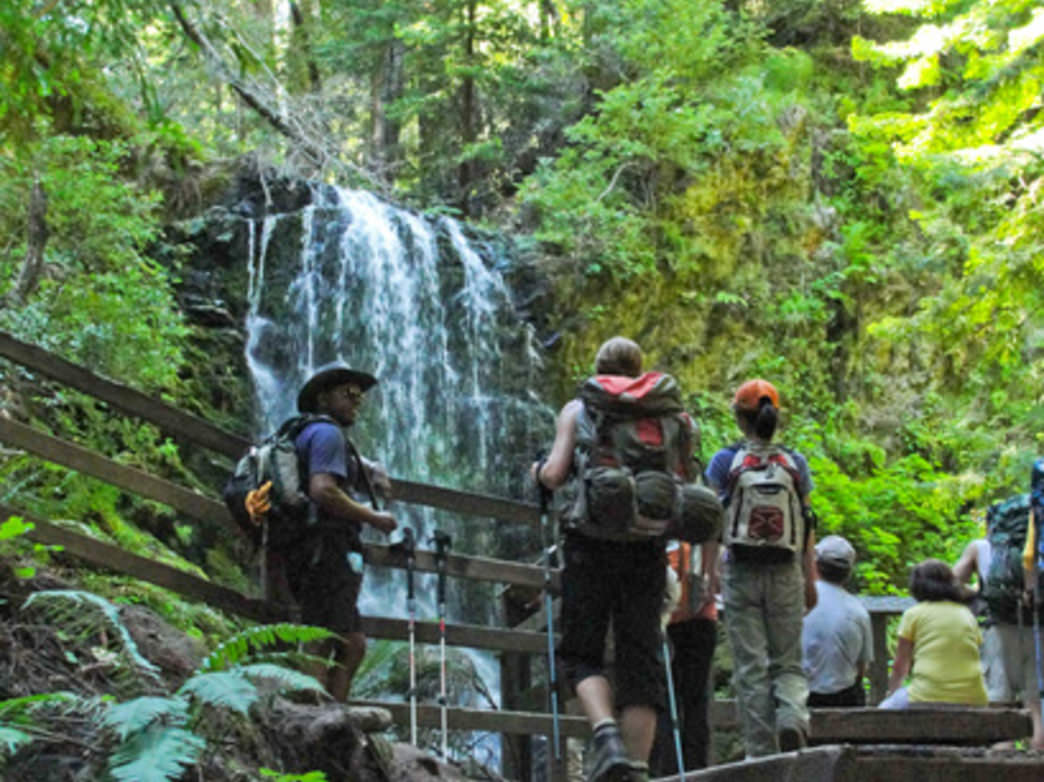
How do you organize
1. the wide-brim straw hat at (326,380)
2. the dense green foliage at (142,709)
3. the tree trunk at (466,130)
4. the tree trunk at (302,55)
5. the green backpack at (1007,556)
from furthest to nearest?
the tree trunk at (302,55), the tree trunk at (466,130), the green backpack at (1007,556), the wide-brim straw hat at (326,380), the dense green foliage at (142,709)

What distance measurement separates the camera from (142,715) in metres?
2.78

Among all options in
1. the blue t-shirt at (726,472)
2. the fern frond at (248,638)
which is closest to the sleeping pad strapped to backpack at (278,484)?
the fern frond at (248,638)

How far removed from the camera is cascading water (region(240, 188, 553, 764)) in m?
15.8

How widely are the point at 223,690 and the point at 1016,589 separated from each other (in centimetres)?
489

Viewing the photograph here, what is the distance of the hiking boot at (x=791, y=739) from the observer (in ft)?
17.8

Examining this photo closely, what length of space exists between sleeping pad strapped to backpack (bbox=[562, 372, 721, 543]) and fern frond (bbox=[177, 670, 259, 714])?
6.22 ft

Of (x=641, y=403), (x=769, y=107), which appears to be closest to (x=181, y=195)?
(x=769, y=107)

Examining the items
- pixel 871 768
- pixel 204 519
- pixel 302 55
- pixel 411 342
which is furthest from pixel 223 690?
pixel 302 55

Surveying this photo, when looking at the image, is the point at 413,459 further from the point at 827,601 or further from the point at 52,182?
the point at 827,601

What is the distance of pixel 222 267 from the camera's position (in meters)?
16.7

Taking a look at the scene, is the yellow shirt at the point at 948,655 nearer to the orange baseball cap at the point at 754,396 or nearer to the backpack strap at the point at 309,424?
the orange baseball cap at the point at 754,396

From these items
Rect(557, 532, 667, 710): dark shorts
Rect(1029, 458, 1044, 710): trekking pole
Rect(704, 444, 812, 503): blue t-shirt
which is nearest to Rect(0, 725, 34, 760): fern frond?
Rect(557, 532, 667, 710): dark shorts

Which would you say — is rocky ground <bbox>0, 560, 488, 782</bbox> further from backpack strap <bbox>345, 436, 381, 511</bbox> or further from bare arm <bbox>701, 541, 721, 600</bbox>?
bare arm <bbox>701, 541, 721, 600</bbox>

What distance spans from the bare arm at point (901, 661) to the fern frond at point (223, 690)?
519 centimetres
